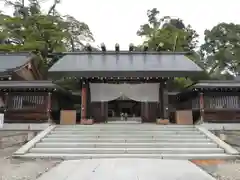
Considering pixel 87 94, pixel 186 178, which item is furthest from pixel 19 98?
pixel 186 178

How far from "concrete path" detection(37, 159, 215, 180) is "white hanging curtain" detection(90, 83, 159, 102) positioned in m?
6.97

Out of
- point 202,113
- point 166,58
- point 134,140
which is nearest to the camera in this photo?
point 134,140

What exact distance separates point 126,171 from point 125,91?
342 inches

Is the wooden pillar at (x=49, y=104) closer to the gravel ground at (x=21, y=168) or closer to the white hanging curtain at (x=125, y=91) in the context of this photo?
the white hanging curtain at (x=125, y=91)

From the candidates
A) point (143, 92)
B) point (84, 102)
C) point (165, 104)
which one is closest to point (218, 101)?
point (165, 104)

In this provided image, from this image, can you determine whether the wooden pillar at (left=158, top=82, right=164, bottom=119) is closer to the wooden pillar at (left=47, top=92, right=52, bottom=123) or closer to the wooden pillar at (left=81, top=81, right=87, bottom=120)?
the wooden pillar at (left=81, top=81, right=87, bottom=120)

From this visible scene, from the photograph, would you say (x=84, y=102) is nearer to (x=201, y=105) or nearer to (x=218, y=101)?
(x=201, y=105)

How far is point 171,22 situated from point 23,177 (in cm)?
3519

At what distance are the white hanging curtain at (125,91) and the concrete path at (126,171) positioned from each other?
697cm

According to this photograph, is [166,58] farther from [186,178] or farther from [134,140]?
[186,178]

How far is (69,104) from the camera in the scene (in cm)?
1934

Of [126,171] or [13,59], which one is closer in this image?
[126,171]

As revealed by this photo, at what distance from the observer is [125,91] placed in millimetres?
15023

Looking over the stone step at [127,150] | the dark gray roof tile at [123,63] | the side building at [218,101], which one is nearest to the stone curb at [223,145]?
the stone step at [127,150]
